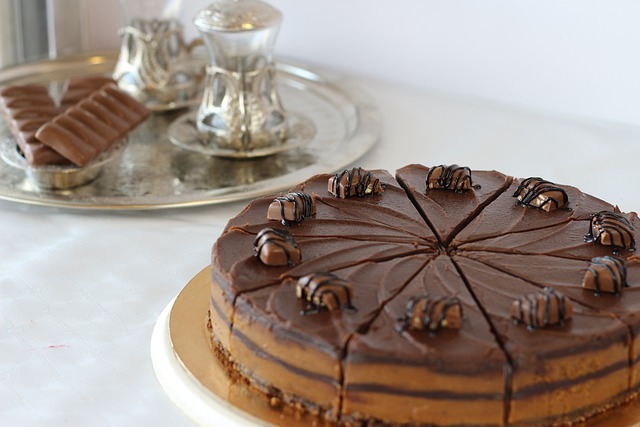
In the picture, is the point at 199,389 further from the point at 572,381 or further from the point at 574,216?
the point at 574,216

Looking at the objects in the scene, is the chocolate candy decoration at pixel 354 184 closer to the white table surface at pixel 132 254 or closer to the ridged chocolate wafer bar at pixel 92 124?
the white table surface at pixel 132 254

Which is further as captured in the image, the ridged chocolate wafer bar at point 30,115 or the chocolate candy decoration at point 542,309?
the ridged chocolate wafer bar at point 30,115

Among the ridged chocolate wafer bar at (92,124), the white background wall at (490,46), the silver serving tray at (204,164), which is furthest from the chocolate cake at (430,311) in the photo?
the white background wall at (490,46)

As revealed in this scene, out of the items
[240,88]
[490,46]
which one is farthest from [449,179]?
[490,46]

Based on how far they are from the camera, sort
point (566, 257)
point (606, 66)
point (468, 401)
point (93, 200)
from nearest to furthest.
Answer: point (468, 401) → point (566, 257) → point (93, 200) → point (606, 66)

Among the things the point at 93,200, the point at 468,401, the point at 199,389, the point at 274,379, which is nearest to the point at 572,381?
the point at 468,401
